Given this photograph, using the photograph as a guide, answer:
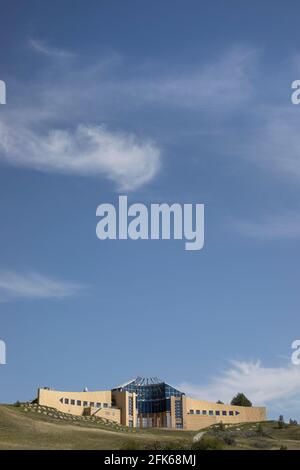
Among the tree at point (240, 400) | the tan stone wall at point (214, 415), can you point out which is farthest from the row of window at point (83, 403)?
the tree at point (240, 400)

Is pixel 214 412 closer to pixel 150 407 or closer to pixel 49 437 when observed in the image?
pixel 150 407

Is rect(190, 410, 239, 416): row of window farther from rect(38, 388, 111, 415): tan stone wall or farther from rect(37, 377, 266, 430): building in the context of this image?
rect(38, 388, 111, 415): tan stone wall

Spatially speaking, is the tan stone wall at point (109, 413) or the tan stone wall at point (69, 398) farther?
the tan stone wall at point (109, 413)

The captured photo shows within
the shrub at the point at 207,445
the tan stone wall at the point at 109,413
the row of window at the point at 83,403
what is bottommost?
the shrub at the point at 207,445

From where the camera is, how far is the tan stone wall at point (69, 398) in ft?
431

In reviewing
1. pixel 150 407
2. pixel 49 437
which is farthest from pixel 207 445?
pixel 150 407

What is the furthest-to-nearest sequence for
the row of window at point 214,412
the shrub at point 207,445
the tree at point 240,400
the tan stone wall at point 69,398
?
the tree at point 240,400 < the row of window at point 214,412 < the tan stone wall at point 69,398 < the shrub at point 207,445

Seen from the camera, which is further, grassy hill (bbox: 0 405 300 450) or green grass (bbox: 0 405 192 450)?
green grass (bbox: 0 405 192 450)

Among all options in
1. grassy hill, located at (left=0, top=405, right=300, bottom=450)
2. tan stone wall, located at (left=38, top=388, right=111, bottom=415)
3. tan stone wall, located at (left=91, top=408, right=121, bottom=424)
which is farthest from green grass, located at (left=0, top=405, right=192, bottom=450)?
tan stone wall, located at (left=91, top=408, right=121, bottom=424)

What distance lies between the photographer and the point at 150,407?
151 m

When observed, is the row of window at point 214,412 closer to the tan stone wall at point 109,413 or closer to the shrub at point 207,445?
the tan stone wall at point 109,413

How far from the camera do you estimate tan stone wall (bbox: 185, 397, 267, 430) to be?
148 meters

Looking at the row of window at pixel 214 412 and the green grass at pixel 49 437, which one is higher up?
the row of window at pixel 214 412
